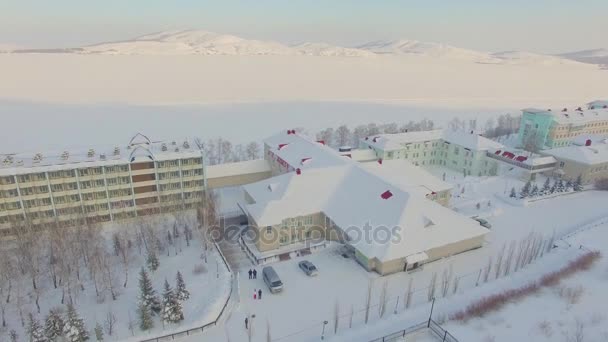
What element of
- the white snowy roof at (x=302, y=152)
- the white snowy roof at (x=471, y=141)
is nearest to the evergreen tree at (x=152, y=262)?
the white snowy roof at (x=302, y=152)

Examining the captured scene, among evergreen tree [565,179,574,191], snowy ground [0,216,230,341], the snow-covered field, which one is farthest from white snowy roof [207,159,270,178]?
the snow-covered field

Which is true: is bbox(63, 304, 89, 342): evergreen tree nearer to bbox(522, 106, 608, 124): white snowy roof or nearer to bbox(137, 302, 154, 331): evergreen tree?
bbox(137, 302, 154, 331): evergreen tree

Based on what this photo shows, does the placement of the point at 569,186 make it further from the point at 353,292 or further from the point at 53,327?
the point at 53,327

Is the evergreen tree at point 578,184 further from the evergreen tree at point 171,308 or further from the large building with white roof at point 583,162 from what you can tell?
the evergreen tree at point 171,308

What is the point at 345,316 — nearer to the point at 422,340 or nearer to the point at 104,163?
the point at 422,340

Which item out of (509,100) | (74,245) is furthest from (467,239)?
(509,100)
